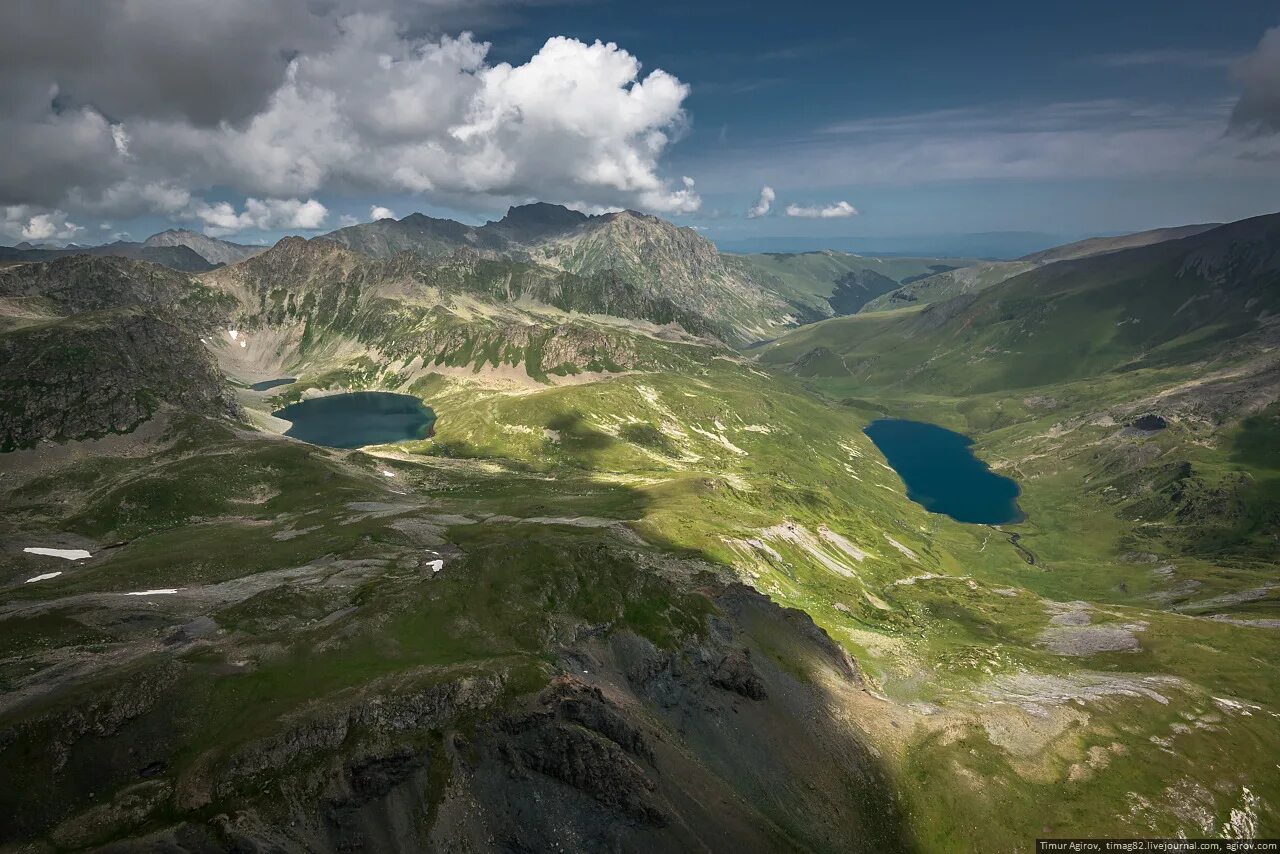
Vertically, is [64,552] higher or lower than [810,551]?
higher

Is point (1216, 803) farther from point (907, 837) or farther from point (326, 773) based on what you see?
point (326, 773)

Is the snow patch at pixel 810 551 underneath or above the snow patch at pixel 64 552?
underneath

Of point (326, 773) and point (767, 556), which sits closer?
point (326, 773)

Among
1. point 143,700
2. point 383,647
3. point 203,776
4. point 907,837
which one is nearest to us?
point 203,776

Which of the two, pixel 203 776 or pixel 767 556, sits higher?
pixel 203 776

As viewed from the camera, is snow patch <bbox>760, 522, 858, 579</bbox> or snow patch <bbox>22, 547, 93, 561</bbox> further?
snow patch <bbox>760, 522, 858, 579</bbox>

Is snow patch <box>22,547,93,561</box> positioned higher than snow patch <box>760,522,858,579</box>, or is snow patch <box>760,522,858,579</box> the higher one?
snow patch <box>22,547,93,561</box>

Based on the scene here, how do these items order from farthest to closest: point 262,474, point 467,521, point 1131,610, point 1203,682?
point 262,474, point 1131,610, point 467,521, point 1203,682

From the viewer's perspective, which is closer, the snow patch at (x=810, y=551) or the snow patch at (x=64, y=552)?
the snow patch at (x=64, y=552)

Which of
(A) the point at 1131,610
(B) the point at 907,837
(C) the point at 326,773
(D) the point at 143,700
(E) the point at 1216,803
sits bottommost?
(A) the point at 1131,610

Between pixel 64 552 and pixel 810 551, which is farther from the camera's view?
pixel 810 551

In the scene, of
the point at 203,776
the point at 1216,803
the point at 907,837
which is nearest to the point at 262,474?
the point at 203,776
